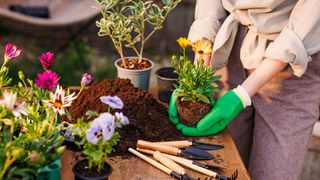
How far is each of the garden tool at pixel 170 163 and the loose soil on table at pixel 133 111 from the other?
3.9 inches

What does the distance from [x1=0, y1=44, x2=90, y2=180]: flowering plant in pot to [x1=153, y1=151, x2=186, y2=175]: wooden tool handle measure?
31 centimetres

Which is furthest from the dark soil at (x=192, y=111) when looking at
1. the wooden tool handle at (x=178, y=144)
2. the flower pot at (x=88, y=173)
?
the flower pot at (x=88, y=173)

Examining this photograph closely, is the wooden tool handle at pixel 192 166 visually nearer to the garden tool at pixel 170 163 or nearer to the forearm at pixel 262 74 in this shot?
the garden tool at pixel 170 163

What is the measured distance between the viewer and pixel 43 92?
143cm

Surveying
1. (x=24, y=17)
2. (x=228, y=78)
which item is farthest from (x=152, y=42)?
(x=228, y=78)

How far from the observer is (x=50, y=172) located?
114cm

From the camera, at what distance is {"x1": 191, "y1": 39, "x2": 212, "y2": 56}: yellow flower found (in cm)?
166

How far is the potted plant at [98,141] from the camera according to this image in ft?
3.62

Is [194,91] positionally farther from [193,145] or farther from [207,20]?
[207,20]

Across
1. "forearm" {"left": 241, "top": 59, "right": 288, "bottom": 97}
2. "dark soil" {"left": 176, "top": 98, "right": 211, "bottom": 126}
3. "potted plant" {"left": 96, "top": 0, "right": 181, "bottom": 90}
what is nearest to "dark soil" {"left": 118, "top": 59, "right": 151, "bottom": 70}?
"potted plant" {"left": 96, "top": 0, "right": 181, "bottom": 90}

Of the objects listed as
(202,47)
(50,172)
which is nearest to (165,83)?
(202,47)

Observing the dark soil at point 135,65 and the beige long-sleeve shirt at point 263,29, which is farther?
the dark soil at point 135,65

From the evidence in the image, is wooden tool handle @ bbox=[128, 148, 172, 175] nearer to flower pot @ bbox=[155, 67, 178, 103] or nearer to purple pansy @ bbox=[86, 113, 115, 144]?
purple pansy @ bbox=[86, 113, 115, 144]

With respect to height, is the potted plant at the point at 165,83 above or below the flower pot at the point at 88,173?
below
